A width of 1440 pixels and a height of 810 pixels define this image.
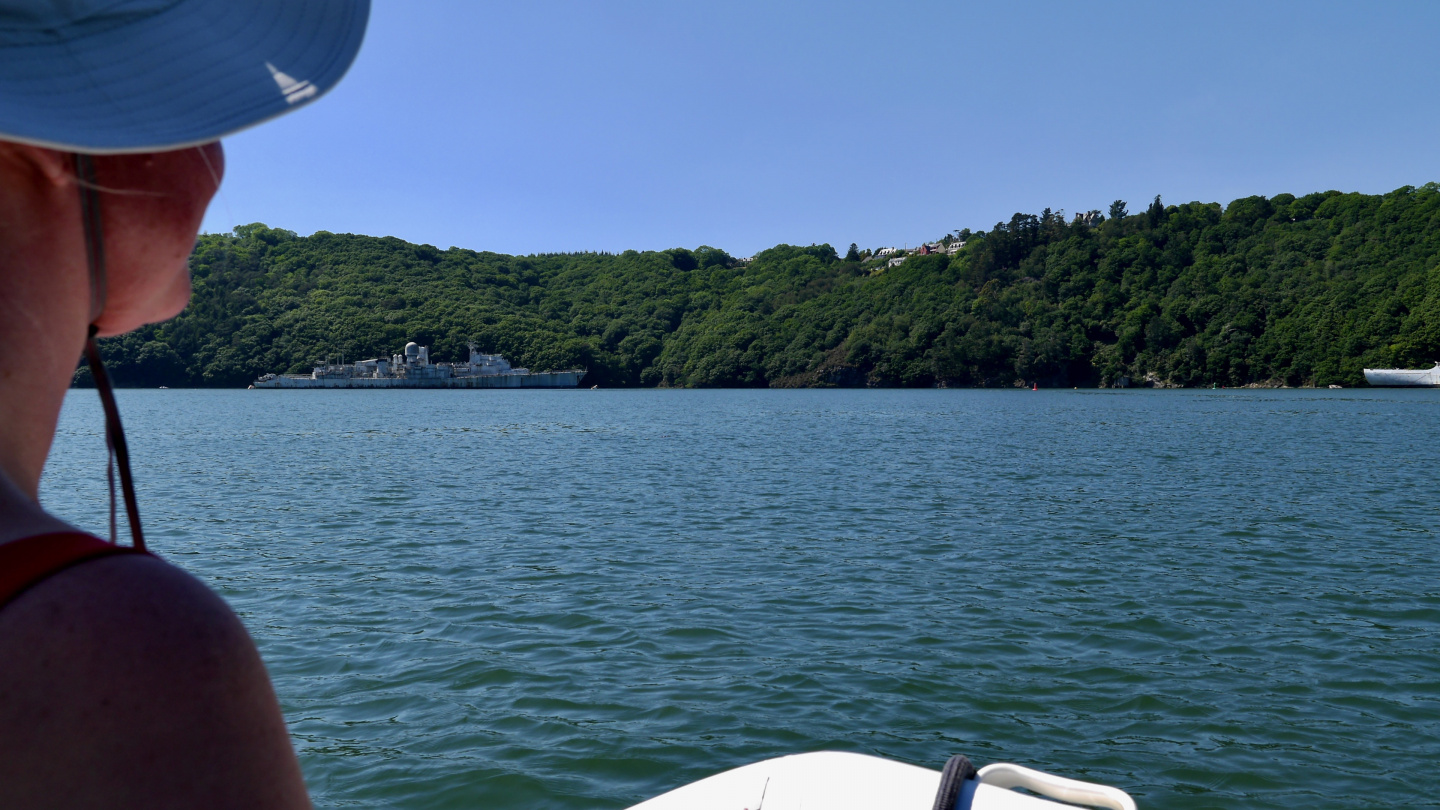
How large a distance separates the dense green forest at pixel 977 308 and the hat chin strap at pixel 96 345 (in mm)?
98576

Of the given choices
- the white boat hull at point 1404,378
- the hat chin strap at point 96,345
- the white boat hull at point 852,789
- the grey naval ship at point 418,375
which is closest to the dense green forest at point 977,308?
the grey naval ship at point 418,375

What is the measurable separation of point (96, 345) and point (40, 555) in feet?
1.38

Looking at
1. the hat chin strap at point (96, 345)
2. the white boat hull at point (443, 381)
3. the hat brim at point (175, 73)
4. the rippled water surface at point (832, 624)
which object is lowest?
the rippled water surface at point (832, 624)

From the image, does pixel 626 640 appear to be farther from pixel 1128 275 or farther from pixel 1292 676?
pixel 1128 275

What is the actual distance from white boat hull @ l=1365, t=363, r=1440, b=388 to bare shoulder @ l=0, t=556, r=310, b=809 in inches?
4856

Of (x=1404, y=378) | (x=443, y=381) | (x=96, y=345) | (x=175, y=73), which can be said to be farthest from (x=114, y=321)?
(x=443, y=381)

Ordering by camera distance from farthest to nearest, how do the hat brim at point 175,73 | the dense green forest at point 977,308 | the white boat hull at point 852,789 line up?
the dense green forest at point 977,308
the white boat hull at point 852,789
the hat brim at point 175,73

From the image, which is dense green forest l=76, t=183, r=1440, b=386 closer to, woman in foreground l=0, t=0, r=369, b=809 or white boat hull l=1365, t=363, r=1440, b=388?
white boat hull l=1365, t=363, r=1440, b=388

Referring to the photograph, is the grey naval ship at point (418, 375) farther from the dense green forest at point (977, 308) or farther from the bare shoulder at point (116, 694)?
the bare shoulder at point (116, 694)

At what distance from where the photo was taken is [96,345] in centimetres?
92

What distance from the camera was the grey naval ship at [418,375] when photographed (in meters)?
146

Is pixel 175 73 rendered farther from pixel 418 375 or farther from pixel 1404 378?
pixel 418 375

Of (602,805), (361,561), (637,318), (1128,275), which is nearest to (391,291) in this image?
(637,318)

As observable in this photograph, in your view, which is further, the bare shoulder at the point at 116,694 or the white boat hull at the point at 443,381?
the white boat hull at the point at 443,381
